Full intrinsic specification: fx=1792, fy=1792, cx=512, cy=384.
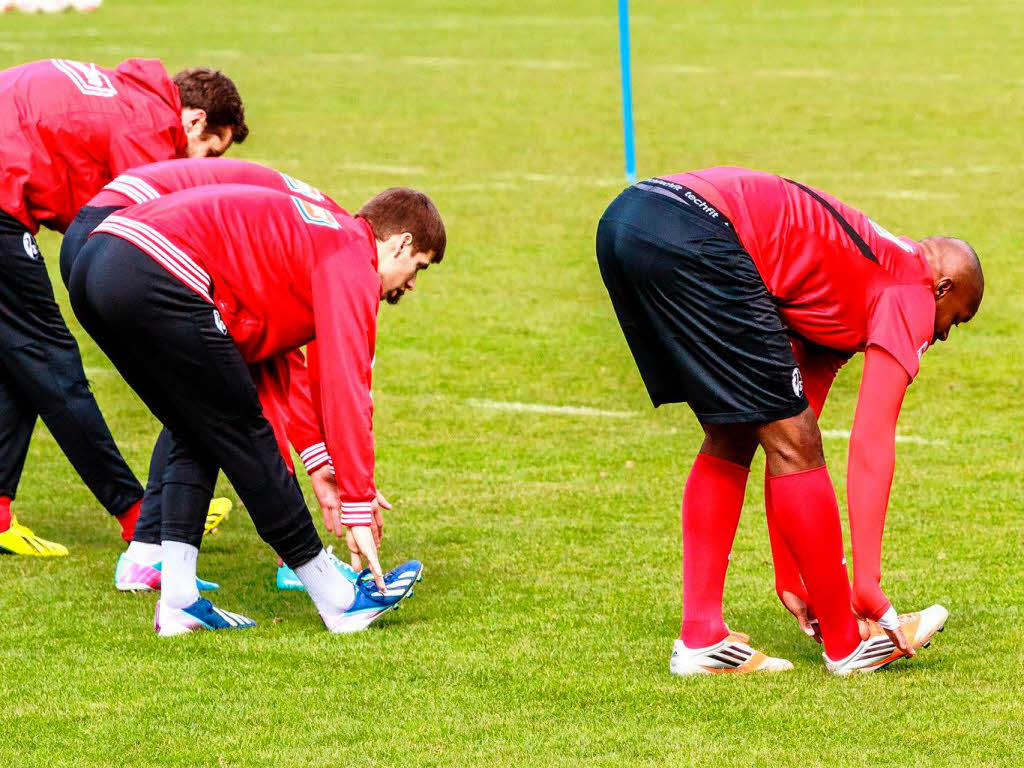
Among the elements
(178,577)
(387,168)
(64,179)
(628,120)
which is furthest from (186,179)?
(387,168)

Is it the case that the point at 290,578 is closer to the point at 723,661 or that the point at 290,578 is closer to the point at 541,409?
the point at 723,661

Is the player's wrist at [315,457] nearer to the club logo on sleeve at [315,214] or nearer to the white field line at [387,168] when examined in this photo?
the club logo on sleeve at [315,214]

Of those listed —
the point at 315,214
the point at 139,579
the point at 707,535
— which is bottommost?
the point at 139,579

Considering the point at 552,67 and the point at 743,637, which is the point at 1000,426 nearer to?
the point at 743,637

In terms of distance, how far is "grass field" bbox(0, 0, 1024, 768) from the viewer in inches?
201

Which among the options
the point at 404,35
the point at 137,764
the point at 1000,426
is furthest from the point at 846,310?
the point at 404,35

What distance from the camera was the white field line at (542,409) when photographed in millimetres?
9398

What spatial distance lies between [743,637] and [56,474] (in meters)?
4.15

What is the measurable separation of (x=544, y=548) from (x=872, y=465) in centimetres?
211

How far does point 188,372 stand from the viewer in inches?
224

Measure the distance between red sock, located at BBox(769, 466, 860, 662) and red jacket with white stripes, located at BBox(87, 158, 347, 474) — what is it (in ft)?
5.55

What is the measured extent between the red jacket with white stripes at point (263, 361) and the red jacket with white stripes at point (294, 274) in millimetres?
296

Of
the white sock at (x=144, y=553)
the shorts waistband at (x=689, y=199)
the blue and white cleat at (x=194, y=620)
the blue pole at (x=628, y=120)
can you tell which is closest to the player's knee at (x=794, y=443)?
the shorts waistband at (x=689, y=199)

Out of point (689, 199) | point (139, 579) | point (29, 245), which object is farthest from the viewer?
point (29, 245)
